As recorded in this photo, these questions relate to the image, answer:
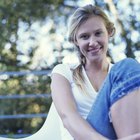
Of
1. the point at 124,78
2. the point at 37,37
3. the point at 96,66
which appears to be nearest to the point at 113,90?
the point at 124,78

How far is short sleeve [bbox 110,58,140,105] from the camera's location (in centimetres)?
129

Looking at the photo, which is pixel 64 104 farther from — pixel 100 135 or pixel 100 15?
pixel 100 15

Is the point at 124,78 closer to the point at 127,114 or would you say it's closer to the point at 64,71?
the point at 127,114

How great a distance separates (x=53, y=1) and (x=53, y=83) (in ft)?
18.1

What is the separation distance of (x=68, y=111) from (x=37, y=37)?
18.7 ft

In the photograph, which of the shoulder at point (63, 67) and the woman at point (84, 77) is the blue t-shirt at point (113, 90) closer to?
the woman at point (84, 77)

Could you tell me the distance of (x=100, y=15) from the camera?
69.8 inches

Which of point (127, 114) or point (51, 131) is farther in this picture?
point (51, 131)

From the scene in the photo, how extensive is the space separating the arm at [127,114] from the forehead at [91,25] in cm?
49

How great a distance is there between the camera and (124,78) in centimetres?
131

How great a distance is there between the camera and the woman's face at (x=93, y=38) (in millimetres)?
1718

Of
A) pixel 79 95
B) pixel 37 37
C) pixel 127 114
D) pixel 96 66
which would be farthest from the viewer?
pixel 37 37

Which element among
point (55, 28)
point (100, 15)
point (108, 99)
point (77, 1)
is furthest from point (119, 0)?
point (108, 99)

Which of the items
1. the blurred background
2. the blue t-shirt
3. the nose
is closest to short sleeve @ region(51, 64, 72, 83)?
the nose
